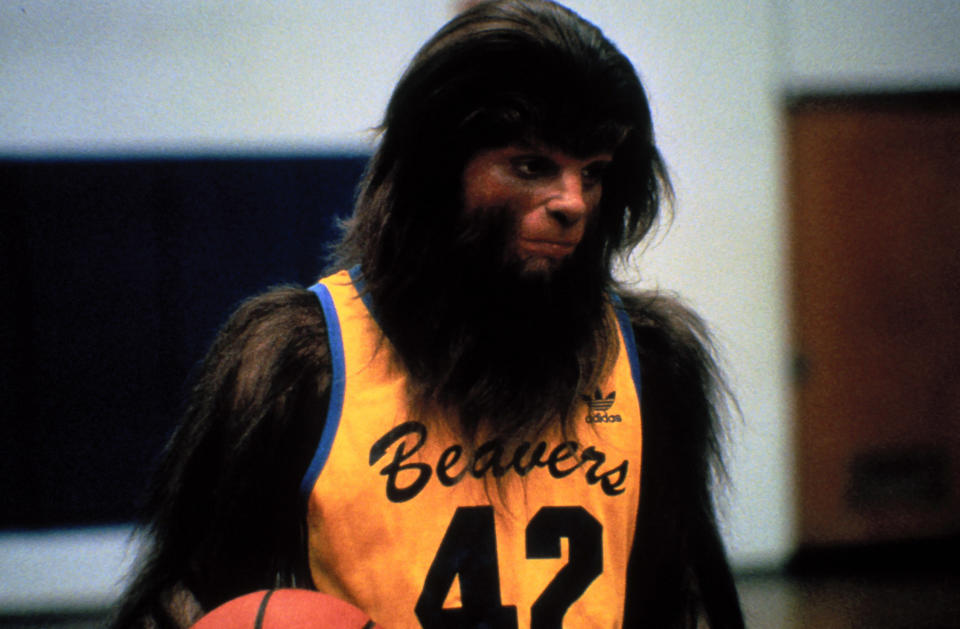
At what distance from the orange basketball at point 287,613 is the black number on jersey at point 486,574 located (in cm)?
9

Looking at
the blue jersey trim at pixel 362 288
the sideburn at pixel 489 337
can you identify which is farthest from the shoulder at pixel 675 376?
the blue jersey trim at pixel 362 288

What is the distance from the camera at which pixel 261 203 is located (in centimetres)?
206

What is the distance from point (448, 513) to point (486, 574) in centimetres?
9

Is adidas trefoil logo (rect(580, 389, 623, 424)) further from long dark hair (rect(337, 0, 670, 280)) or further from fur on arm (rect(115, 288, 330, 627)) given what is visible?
fur on arm (rect(115, 288, 330, 627))

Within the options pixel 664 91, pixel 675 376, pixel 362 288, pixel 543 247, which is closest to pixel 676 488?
pixel 675 376

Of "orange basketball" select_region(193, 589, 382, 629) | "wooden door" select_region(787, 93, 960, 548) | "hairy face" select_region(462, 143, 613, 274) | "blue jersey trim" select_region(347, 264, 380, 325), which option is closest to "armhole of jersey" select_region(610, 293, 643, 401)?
"hairy face" select_region(462, 143, 613, 274)

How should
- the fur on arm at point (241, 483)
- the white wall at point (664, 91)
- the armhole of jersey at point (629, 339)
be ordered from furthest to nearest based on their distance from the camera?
the white wall at point (664, 91) → the armhole of jersey at point (629, 339) → the fur on arm at point (241, 483)

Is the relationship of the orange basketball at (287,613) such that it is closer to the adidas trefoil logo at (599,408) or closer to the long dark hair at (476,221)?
the long dark hair at (476,221)

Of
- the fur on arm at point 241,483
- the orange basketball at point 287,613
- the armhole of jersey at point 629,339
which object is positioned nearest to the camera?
the orange basketball at point 287,613

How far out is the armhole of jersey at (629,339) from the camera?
90cm

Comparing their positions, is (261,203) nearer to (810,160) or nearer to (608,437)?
(608,437)

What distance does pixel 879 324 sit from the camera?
2.52m

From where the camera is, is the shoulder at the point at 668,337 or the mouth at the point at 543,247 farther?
the shoulder at the point at 668,337

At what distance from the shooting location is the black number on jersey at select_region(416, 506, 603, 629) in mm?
775
